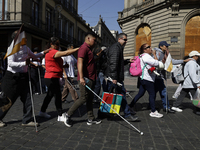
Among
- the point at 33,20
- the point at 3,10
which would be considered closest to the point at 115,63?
the point at 3,10

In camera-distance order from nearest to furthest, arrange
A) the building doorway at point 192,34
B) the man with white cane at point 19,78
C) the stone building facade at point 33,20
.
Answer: the man with white cane at point 19,78
the stone building facade at point 33,20
the building doorway at point 192,34

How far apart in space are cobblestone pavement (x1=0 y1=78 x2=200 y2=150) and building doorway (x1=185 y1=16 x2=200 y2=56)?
15.3 metres

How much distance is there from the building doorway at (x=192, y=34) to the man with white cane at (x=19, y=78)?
57.1 ft

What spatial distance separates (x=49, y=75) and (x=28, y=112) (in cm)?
86

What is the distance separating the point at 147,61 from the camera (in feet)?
13.4

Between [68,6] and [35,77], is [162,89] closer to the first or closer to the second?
[35,77]

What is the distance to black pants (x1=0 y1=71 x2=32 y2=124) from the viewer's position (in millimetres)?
3342

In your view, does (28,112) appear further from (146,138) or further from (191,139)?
(191,139)

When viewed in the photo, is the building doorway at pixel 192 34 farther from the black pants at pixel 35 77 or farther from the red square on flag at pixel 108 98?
the red square on flag at pixel 108 98

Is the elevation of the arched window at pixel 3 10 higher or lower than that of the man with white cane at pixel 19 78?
higher

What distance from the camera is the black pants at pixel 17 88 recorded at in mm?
3342

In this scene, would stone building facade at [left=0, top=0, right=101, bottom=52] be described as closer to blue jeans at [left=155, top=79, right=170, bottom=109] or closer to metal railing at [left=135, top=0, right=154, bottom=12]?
metal railing at [left=135, top=0, right=154, bottom=12]

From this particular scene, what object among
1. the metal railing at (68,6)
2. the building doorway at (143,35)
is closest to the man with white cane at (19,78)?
the building doorway at (143,35)

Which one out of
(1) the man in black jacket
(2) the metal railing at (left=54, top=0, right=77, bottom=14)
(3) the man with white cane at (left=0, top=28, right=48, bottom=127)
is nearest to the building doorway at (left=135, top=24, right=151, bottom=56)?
(2) the metal railing at (left=54, top=0, right=77, bottom=14)
